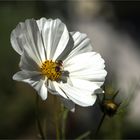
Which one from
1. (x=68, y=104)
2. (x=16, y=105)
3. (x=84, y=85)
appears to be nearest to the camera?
(x=68, y=104)

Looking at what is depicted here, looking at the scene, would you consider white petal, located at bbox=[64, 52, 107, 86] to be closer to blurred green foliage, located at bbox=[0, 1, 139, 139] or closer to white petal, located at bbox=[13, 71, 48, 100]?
white petal, located at bbox=[13, 71, 48, 100]

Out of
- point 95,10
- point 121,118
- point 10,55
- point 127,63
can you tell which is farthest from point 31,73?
point 127,63

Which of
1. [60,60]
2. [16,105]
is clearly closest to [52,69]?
[60,60]

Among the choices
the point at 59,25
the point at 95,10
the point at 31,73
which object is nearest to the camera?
the point at 31,73

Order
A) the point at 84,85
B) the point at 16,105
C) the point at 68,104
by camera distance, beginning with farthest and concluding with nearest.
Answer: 1. the point at 16,105
2. the point at 84,85
3. the point at 68,104

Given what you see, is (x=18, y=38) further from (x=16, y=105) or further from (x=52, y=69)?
(x=16, y=105)

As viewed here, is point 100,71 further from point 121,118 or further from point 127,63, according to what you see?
point 127,63

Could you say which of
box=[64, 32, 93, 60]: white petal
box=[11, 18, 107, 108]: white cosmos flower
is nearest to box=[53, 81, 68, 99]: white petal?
box=[11, 18, 107, 108]: white cosmos flower
